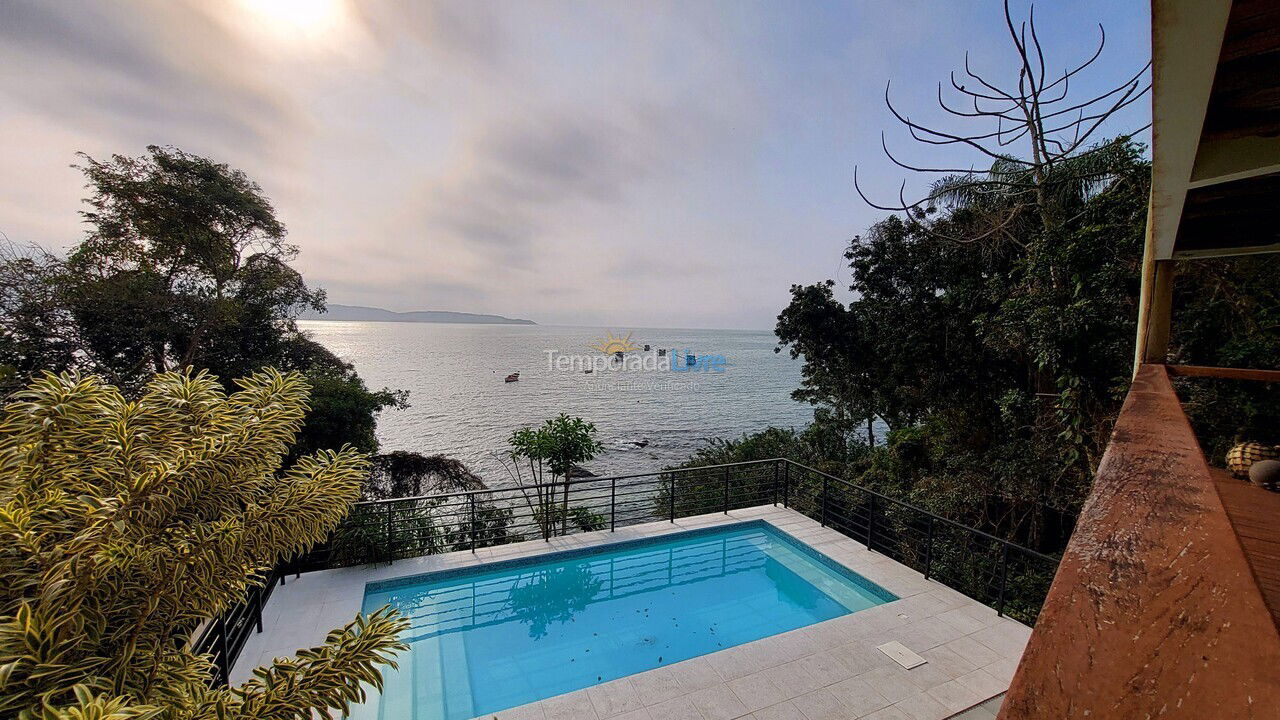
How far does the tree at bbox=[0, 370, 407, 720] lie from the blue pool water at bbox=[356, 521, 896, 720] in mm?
2346

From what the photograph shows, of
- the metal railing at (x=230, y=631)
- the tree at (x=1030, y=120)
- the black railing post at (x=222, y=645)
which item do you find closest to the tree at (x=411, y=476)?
the metal railing at (x=230, y=631)

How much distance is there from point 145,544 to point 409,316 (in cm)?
17759

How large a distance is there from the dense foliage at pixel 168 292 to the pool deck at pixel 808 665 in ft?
14.8

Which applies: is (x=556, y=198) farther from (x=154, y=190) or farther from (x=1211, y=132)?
(x=1211, y=132)

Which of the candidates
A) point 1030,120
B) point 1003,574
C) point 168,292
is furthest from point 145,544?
point 168,292

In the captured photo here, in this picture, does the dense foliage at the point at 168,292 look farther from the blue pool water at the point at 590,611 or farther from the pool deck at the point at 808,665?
the blue pool water at the point at 590,611

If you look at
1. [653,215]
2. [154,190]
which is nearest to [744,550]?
[154,190]

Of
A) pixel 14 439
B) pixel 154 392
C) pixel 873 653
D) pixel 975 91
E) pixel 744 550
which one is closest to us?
pixel 14 439

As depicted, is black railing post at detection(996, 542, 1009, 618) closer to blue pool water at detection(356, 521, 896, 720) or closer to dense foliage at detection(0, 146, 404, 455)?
blue pool water at detection(356, 521, 896, 720)

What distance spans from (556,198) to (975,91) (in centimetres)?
1356

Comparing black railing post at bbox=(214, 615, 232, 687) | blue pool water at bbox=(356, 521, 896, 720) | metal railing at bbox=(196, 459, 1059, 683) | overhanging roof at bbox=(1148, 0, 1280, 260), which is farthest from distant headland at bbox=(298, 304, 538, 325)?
overhanging roof at bbox=(1148, 0, 1280, 260)

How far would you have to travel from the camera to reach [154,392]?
1825 mm

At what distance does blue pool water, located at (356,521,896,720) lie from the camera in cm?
387

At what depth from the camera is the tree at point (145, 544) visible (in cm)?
124
